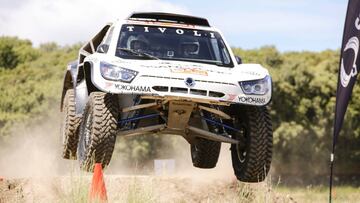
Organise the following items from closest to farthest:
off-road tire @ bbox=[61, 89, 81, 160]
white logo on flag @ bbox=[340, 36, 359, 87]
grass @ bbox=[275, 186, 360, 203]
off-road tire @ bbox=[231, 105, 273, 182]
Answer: white logo on flag @ bbox=[340, 36, 359, 87]
off-road tire @ bbox=[231, 105, 273, 182]
off-road tire @ bbox=[61, 89, 81, 160]
grass @ bbox=[275, 186, 360, 203]

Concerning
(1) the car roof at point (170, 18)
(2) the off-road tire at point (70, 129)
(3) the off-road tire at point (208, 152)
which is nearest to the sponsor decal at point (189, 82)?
(1) the car roof at point (170, 18)

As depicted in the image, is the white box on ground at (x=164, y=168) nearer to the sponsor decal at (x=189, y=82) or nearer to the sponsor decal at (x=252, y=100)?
the sponsor decal at (x=252, y=100)

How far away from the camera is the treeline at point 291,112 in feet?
108

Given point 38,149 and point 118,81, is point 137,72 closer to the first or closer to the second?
point 118,81

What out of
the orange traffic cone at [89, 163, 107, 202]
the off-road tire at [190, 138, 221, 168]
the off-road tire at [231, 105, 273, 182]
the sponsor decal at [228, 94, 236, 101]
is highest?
the sponsor decal at [228, 94, 236, 101]

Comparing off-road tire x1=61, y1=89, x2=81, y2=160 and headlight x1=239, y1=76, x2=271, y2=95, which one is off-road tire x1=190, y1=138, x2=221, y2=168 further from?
headlight x1=239, y1=76, x2=271, y2=95

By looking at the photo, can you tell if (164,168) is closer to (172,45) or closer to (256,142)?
(172,45)

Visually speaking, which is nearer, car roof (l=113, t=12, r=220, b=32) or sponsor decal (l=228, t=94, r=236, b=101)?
sponsor decal (l=228, t=94, r=236, b=101)

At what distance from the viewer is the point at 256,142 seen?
9859 mm

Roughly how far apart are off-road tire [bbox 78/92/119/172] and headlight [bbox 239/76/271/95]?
1.51 metres

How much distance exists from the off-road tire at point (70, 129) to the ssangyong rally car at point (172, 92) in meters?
0.47

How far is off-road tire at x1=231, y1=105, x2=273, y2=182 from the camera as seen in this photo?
9.88 m

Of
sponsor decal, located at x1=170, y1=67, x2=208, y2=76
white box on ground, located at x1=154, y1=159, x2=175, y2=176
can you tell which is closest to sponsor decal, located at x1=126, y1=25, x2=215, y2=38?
sponsor decal, located at x1=170, y1=67, x2=208, y2=76

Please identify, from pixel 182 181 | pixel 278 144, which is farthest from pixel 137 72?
pixel 278 144
